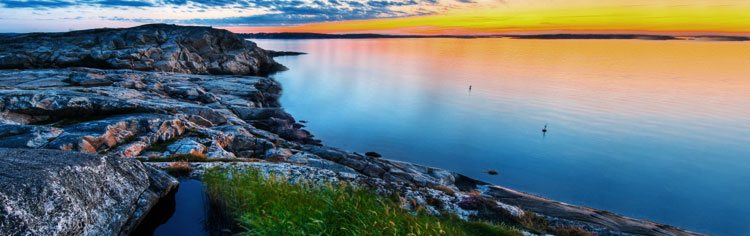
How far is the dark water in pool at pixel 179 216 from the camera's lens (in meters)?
11.1

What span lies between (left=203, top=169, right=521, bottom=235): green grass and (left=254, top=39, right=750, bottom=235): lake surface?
2377cm

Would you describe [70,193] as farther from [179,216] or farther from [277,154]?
[277,154]

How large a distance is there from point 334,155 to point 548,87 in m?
68.9

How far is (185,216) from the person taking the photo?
39.2 ft

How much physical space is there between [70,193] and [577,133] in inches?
1964

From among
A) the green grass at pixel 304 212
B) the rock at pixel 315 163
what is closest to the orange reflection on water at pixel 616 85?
the rock at pixel 315 163

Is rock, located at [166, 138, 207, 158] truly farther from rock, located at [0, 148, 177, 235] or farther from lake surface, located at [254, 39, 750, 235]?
lake surface, located at [254, 39, 750, 235]

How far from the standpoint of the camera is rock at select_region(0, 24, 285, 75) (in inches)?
3123

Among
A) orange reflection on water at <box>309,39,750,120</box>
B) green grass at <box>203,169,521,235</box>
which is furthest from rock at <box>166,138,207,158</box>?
orange reflection on water at <box>309,39,750,120</box>

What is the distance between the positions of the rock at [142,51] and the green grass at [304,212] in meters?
82.0

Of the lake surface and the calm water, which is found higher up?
the calm water

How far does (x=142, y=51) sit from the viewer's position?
8612cm

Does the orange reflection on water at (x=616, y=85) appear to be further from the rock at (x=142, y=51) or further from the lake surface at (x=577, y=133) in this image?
the rock at (x=142, y=51)

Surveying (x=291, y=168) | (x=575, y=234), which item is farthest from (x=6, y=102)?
(x=575, y=234)
